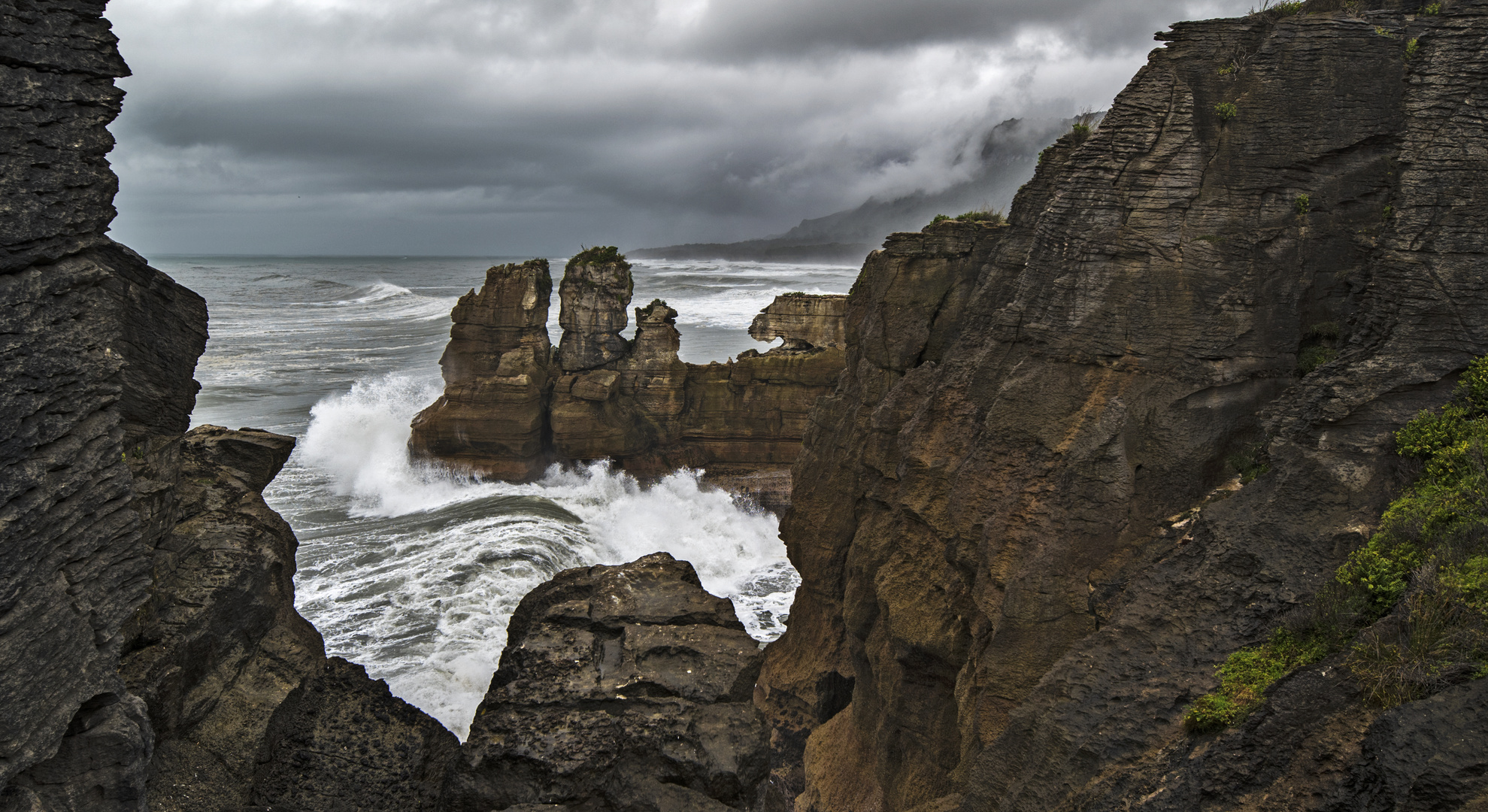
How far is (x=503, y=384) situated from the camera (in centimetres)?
2639

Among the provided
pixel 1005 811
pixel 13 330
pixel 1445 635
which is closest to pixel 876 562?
pixel 1005 811

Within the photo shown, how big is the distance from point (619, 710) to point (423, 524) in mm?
16784

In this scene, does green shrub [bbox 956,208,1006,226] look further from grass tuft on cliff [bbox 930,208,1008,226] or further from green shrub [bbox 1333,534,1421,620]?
green shrub [bbox 1333,534,1421,620]

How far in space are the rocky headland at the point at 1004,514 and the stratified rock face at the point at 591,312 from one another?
16.9m

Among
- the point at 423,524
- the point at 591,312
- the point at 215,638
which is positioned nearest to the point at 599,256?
the point at 591,312

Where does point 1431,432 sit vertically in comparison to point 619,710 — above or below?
above

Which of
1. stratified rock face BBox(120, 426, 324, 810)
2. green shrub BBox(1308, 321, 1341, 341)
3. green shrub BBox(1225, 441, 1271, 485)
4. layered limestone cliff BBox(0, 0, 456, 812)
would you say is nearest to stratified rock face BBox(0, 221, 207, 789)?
layered limestone cliff BBox(0, 0, 456, 812)

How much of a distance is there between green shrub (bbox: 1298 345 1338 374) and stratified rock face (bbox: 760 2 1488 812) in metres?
0.15

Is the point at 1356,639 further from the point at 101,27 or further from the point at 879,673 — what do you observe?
the point at 101,27

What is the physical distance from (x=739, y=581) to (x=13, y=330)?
18.1 meters

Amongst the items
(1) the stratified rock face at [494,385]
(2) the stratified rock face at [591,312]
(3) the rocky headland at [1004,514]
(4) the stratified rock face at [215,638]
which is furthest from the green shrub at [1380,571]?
(2) the stratified rock face at [591,312]

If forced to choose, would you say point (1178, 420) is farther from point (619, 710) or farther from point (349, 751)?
point (349, 751)

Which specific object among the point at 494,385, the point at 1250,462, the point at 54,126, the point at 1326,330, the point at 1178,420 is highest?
the point at 54,126

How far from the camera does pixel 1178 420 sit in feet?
29.2
